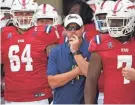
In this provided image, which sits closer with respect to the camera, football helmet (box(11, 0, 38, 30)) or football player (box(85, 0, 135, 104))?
football player (box(85, 0, 135, 104))

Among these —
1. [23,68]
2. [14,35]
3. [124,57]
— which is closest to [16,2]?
[14,35]

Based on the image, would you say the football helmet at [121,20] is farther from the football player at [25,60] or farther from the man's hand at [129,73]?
the football player at [25,60]

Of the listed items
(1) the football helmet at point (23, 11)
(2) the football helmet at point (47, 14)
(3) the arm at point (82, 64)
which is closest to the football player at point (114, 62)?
(3) the arm at point (82, 64)

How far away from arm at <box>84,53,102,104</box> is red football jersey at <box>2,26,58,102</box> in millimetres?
1056

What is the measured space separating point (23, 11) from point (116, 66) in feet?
5.04

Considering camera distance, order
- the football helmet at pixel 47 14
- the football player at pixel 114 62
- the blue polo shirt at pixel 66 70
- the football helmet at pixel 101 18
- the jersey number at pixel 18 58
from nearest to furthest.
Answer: the football player at pixel 114 62 < the blue polo shirt at pixel 66 70 < the jersey number at pixel 18 58 < the football helmet at pixel 101 18 < the football helmet at pixel 47 14

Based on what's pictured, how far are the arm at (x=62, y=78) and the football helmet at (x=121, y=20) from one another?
1.61ft

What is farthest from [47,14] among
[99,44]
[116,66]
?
[116,66]

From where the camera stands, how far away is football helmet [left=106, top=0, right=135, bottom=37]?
12.3 ft

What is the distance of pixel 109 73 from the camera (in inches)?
146

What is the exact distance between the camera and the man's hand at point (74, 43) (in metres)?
3.98

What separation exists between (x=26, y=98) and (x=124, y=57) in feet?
4.75

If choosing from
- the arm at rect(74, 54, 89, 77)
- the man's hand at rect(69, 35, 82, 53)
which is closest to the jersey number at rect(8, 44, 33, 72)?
the man's hand at rect(69, 35, 82, 53)

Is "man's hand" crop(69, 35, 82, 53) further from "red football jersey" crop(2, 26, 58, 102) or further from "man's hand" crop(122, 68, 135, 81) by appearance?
"red football jersey" crop(2, 26, 58, 102)
